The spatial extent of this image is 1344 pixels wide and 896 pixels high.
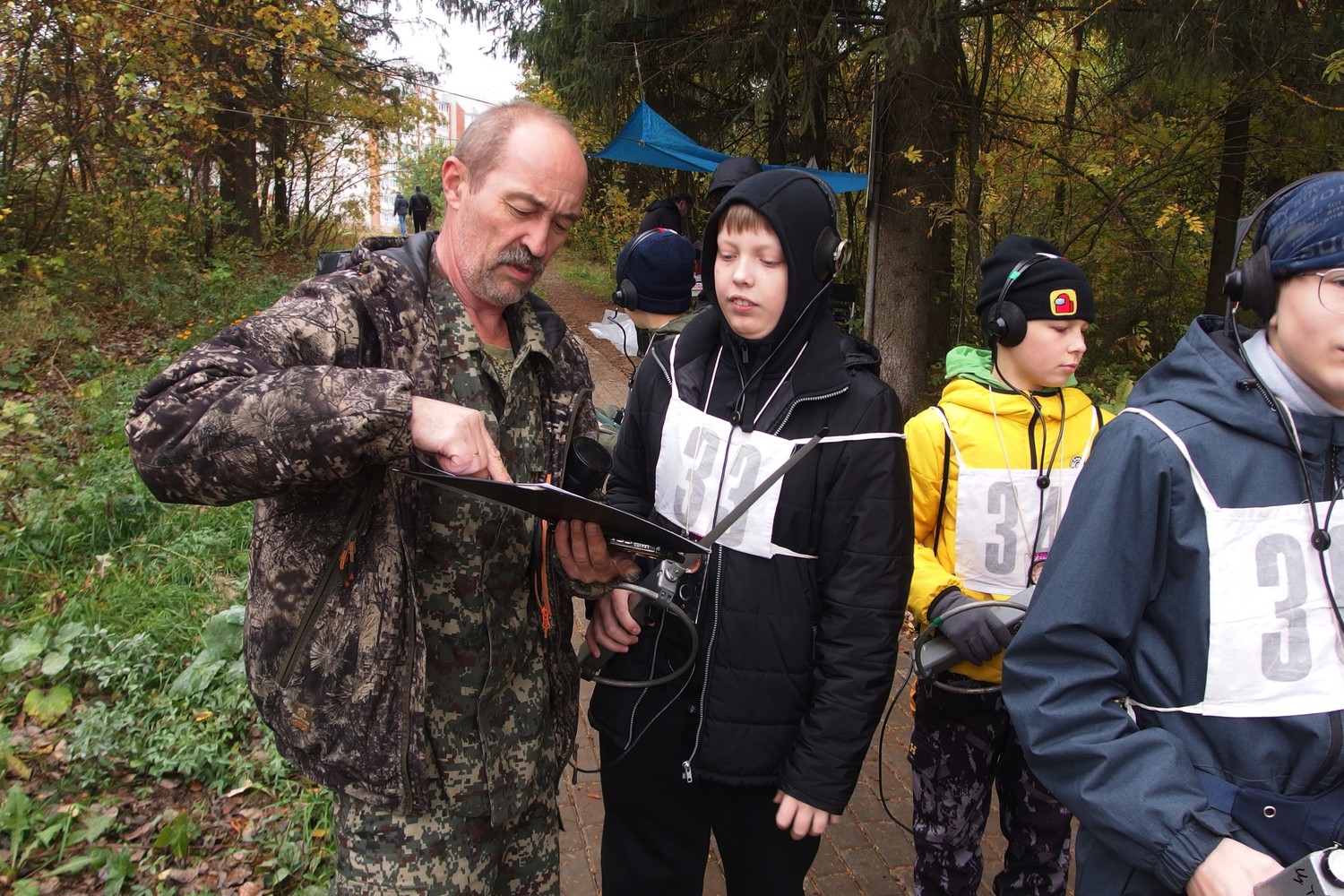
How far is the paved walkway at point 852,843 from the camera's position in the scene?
3172 millimetres

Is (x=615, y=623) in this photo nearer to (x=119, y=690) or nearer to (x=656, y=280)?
(x=656, y=280)

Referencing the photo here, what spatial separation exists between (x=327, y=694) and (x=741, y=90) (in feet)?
37.2

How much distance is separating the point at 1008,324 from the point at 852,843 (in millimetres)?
2139

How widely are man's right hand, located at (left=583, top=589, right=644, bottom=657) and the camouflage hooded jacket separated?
58cm

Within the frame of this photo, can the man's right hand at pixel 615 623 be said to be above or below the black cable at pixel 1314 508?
below

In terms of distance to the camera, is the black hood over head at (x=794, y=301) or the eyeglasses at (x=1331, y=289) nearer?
the eyeglasses at (x=1331, y=289)

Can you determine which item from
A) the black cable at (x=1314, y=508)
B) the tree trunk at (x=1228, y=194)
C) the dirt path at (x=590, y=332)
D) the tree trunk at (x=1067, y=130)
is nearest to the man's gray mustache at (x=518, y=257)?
the black cable at (x=1314, y=508)

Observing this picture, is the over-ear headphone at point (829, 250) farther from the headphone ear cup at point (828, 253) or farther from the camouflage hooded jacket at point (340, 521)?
the camouflage hooded jacket at point (340, 521)

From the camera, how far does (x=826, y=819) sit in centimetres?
205

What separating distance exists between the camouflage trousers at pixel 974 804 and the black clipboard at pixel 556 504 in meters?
1.32

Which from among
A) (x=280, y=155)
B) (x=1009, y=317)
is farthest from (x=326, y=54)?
(x=1009, y=317)

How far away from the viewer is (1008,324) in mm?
2688

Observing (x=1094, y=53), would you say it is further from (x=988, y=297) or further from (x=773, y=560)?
(x=773, y=560)

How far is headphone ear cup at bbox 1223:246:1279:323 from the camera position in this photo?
151 cm
